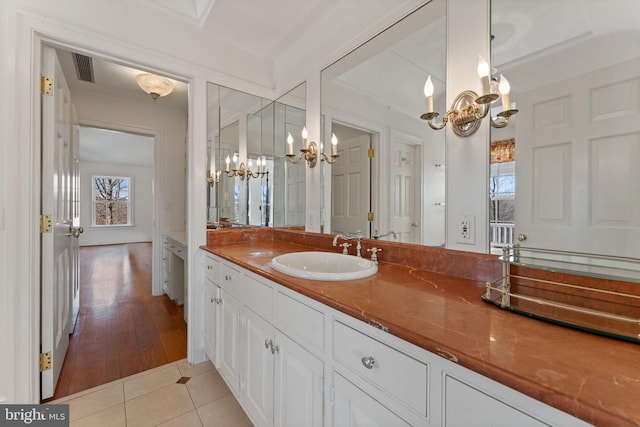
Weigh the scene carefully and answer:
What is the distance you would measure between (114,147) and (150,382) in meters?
6.05

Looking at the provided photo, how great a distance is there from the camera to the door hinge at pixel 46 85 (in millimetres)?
1530

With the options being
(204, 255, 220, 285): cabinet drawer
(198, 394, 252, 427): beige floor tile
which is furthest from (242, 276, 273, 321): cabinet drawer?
(198, 394, 252, 427): beige floor tile

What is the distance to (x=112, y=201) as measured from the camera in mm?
7965

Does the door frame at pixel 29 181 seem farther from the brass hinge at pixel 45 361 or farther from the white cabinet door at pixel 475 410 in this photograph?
the white cabinet door at pixel 475 410

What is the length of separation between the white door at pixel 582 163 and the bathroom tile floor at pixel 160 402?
1.72 meters

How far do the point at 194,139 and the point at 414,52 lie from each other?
1.58 meters

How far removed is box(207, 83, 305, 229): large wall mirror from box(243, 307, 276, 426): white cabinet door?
1019 millimetres

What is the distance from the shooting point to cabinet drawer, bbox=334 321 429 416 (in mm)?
651

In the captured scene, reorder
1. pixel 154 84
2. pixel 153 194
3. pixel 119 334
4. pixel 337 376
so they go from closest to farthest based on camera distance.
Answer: pixel 337 376
pixel 119 334
pixel 154 84
pixel 153 194

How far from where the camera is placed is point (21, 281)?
55.7 inches

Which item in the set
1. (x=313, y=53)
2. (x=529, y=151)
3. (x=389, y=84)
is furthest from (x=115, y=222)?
(x=529, y=151)

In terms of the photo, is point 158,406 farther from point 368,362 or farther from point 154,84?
point 154,84

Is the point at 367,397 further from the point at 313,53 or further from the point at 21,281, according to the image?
the point at 313,53

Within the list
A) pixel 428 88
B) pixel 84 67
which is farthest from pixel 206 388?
pixel 84 67
